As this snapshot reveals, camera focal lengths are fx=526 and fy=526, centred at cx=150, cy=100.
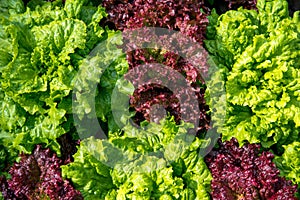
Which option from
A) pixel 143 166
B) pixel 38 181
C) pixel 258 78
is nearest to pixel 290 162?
pixel 258 78

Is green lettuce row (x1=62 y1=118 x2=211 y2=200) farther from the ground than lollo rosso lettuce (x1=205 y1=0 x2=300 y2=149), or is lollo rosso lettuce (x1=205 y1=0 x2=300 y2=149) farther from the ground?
lollo rosso lettuce (x1=205 y1=0 x2=300 y2=149)

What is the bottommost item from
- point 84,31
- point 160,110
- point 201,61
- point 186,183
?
point 186,183

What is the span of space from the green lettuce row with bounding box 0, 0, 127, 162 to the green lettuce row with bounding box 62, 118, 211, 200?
0.86 feet

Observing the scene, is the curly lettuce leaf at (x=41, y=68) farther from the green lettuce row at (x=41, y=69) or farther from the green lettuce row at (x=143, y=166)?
the green lettuce row at (x=143, y=166)

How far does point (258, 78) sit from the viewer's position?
→ 3305mm

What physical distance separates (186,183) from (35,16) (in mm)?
1421

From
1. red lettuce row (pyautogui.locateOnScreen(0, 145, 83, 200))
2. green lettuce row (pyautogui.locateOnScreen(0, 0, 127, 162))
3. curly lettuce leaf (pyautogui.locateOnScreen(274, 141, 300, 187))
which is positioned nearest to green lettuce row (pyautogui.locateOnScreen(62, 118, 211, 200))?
red lettuce row (pyautogui.locateOnScreen(0, 145, 83, 200))

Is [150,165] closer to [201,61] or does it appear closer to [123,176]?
[123,176]

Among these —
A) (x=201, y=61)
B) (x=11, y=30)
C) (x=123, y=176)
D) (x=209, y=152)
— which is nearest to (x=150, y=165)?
(x=123, y=176)

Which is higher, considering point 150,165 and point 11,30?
point 11,30

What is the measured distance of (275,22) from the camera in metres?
3.48

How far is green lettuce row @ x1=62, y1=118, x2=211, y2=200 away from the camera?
10.3 ft

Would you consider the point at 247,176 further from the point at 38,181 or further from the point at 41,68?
the point at 41,68

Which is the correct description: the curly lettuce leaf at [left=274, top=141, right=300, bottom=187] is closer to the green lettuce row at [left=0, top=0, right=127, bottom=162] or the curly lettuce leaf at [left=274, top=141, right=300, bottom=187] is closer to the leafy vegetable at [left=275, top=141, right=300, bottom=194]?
the leafy vegetable at [left=275, top=141, right=300, bottom=194]
